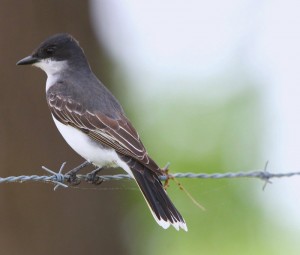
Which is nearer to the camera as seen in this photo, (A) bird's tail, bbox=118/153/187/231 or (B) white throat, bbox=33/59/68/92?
(A) bird's tail, bbox=118/153/187/231

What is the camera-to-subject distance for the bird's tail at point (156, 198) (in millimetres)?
7547

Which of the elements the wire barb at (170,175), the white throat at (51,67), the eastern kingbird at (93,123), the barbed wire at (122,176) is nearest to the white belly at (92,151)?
the eastern kingbird at (93,123)

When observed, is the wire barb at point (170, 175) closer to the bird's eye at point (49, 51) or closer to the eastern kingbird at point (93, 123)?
the eastern kingbird at point (93, 123)

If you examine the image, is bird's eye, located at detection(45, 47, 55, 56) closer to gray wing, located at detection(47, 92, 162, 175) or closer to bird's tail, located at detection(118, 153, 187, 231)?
gray wing, located at detection(47, 92, 162, 175)

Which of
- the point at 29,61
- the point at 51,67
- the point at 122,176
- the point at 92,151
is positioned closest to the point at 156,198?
the point at 122,176

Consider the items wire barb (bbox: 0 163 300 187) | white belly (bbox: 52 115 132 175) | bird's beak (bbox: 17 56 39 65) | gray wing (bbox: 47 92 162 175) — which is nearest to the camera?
wire barb (bbox: 0 163 300 187)

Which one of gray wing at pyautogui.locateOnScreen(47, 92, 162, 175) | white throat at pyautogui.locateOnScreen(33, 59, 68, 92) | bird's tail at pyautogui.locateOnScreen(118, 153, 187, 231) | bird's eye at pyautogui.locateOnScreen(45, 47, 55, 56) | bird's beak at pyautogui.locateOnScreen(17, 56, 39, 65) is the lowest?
bird's tail at pyautogui.locateOnScreen(118, 153, 187, 231)

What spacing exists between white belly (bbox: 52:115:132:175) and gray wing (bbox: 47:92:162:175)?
0.05 m

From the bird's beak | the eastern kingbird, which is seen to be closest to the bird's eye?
the eastern kingbird

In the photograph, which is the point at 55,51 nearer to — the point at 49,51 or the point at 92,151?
the point at 49,51

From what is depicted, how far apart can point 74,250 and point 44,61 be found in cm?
253

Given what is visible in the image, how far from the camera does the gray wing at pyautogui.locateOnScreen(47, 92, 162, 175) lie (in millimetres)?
7789

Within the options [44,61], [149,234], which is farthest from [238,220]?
[44,61]

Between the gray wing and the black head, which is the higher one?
the black head
